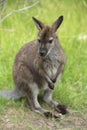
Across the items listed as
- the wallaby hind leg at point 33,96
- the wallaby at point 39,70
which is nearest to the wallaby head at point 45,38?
the wallaby at point 39,70

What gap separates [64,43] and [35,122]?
8.22 feet

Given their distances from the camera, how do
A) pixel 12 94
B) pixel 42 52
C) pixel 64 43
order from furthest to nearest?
pixel 64 43
pixel 12 94
pixel 42 52

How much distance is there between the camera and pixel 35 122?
5.77 meters

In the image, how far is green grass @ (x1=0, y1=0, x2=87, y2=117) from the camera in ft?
21.5

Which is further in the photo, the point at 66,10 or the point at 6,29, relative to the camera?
the point at 66,10

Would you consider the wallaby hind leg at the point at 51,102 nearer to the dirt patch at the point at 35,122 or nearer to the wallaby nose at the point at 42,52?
the dirt patch at the point at 35,122

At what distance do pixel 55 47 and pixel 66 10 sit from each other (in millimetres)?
3888

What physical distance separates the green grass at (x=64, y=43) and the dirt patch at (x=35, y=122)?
176 mm

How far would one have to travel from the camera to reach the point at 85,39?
8.36m

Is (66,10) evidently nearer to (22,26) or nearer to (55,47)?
(22,26)

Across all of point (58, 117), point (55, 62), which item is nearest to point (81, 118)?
point (58, 117)

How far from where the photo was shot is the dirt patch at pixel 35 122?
5633 millimetres

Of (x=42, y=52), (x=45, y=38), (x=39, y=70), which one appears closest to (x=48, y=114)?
(x=39, y=70)

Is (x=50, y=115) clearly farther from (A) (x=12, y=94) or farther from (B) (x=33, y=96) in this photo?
(A) (x=12, y=94)
